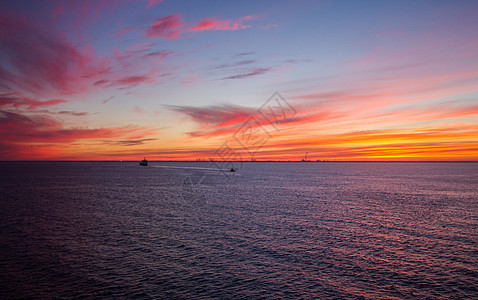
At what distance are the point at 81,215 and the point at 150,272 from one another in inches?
1392

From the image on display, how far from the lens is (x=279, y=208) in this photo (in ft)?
222

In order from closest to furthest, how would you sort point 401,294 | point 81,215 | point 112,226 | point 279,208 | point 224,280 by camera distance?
point 401,294
point 224,280
point 112,226
point 81,215
point 279,208

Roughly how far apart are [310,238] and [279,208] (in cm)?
2537

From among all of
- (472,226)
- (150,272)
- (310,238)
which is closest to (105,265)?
(150,272)

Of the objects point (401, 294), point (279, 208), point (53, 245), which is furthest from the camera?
point (279, 208)

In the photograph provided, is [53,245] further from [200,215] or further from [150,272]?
[200,215]

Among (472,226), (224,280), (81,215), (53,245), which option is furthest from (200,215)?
(472,226)

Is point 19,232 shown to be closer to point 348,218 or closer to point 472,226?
point 348,218

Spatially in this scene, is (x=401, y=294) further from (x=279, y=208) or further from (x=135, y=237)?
(x=279, y=208)

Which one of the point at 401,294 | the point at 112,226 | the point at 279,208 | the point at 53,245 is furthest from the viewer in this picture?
the point at 279,208

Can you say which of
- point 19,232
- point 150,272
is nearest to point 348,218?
point 150,272

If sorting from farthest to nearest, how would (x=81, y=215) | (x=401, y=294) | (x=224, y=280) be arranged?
(x=81, y=215) < (x=224, y=280) < (x=401, y=294)

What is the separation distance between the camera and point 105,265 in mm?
30906

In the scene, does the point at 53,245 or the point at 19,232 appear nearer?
the point at 53,245
